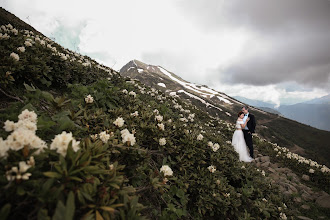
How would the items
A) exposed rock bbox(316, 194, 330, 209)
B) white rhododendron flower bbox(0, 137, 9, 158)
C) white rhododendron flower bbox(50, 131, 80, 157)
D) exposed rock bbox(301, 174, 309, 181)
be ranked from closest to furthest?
white rhododendron flower bbox(0, 137, 9, 158) → white rhododendron flower bbox(50, 131, 80, 157) → exposed rock bbox(316, 194, 330, 209) → exposed rock bbox(301, 174, 309, 181)

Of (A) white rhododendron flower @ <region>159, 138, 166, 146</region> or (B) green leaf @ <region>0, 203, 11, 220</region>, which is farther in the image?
(A) white rhododendron flower @ <region>159, 138, 166, 146</region>

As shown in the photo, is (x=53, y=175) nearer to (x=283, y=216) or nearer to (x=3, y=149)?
(x=3, y=149)

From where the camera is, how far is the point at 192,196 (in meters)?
3.67

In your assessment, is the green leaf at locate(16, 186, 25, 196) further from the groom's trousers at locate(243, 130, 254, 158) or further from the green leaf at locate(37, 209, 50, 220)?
the groom's trousers at locate(243, 130, 254, 158)

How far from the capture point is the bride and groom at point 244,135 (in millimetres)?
9570

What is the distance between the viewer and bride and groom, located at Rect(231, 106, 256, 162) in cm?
957

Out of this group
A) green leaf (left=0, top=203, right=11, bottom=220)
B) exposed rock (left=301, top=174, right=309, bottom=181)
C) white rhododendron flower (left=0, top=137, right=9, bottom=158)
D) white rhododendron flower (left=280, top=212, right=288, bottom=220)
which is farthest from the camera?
exposed rock (left=301, top=174, right=309, bottom=181)

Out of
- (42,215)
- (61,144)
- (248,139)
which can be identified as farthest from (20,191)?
(248,139)

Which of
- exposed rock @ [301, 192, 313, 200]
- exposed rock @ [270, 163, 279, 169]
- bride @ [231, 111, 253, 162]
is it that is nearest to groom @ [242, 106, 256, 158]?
bride @ [231, 111, 253, 162]

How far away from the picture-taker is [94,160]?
1854 mm

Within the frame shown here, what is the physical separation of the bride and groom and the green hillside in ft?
12.6

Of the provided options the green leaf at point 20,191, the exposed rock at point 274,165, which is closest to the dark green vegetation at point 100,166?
the green leaf at point 20,191

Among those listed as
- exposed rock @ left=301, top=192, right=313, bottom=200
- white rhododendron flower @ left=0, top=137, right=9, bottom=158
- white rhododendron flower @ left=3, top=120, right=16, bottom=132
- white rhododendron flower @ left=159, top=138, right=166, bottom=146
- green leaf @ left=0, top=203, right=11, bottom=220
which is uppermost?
white rhododendron flower @ left=3, top=120, right=16, bottom=132

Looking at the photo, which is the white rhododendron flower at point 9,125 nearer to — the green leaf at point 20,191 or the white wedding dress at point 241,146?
the green leaf at point 20,191
